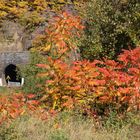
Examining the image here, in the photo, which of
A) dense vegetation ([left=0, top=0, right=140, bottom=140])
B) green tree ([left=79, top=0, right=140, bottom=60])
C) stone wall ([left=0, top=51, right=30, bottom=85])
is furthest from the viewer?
stone wall ([left=0, top=51, right=30, bottom=85])

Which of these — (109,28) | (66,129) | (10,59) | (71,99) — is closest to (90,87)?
(71,99)

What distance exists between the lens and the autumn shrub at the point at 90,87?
10359 mm

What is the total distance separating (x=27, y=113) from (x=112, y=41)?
7243 millimetres

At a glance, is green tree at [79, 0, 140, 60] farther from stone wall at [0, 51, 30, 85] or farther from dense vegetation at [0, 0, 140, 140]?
stone wall at [0, 51, 30, 85]

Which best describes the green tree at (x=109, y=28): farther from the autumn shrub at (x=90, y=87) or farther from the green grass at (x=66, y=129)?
the green grass at (x=66, y=129)

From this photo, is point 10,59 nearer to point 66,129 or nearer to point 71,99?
point 71,99

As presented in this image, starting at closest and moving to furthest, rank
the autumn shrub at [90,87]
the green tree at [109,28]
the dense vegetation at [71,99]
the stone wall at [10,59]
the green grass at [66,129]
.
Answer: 1. the green grass at [66,129]
2. the dense vegetation at [71,99]
3. the autumn shrub at [90,87]
4. the green tree at [109,28]
5. the stone wall at [10,59]

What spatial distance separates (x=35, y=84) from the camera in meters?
13.7

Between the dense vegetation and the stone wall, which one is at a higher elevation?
the stone wall

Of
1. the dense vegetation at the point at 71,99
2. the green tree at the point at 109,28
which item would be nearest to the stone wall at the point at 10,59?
the green tree at the point at 109,28

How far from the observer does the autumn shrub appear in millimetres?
10359

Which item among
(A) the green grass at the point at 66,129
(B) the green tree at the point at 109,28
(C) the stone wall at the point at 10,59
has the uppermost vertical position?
(B) the green tree at the point at 109,28

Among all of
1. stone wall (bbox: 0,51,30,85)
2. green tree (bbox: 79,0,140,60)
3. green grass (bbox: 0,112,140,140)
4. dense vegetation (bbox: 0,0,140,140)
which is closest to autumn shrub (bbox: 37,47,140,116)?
dense vegetation (bbox: 0,0,140,140)

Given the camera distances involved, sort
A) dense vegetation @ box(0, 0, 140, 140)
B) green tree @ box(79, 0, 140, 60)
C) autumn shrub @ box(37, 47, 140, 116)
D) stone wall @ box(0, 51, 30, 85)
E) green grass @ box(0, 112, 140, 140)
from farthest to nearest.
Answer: stone wall @ box(0, 51, 30, 85) → green tree @ box(79, 0, 140, 60) → autumn shrub @ box(37, 47, 140, 116) → dense vegetation @ box(0, 0, 140, 140) → green grass @ box(0, 112, 140, 140)
